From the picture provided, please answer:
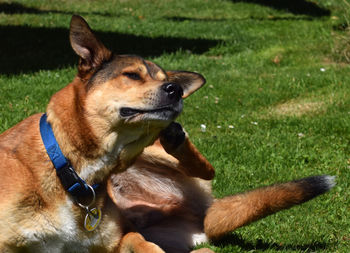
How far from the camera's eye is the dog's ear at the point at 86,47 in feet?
12.2

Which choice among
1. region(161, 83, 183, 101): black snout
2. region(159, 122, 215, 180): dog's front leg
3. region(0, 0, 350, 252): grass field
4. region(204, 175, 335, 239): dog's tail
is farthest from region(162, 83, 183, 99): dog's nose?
region(0, 0, 350, 252): grass field

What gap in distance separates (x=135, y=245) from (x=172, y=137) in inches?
39.3

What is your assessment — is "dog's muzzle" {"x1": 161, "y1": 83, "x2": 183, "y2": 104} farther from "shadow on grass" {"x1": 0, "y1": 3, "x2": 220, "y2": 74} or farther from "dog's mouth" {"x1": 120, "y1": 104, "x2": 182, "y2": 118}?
"shadow on grass" {"x1": 0, "y1": 3, "x2": 220, "y2": 74}

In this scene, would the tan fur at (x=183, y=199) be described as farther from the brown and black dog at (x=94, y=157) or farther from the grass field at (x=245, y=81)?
the grass field at (x=245, y=81)

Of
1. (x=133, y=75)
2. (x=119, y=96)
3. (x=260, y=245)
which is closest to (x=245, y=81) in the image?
(x=260, y=245)

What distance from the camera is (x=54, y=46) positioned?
10.6m

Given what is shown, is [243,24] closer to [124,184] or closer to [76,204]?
[124,184]

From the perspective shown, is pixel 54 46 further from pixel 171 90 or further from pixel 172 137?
pixel 171 90

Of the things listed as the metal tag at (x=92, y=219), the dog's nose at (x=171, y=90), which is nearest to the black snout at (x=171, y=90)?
the dog's nose at (x=171, y=90)

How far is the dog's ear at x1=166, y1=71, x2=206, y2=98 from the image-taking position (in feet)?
13.8

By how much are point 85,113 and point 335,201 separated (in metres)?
2.57

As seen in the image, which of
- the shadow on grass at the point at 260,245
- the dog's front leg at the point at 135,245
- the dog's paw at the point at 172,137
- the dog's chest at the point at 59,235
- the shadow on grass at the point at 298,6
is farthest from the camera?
the shadow on grass at the point at 298,6

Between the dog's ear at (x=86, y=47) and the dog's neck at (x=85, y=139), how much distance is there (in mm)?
215

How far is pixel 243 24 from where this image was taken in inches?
516
